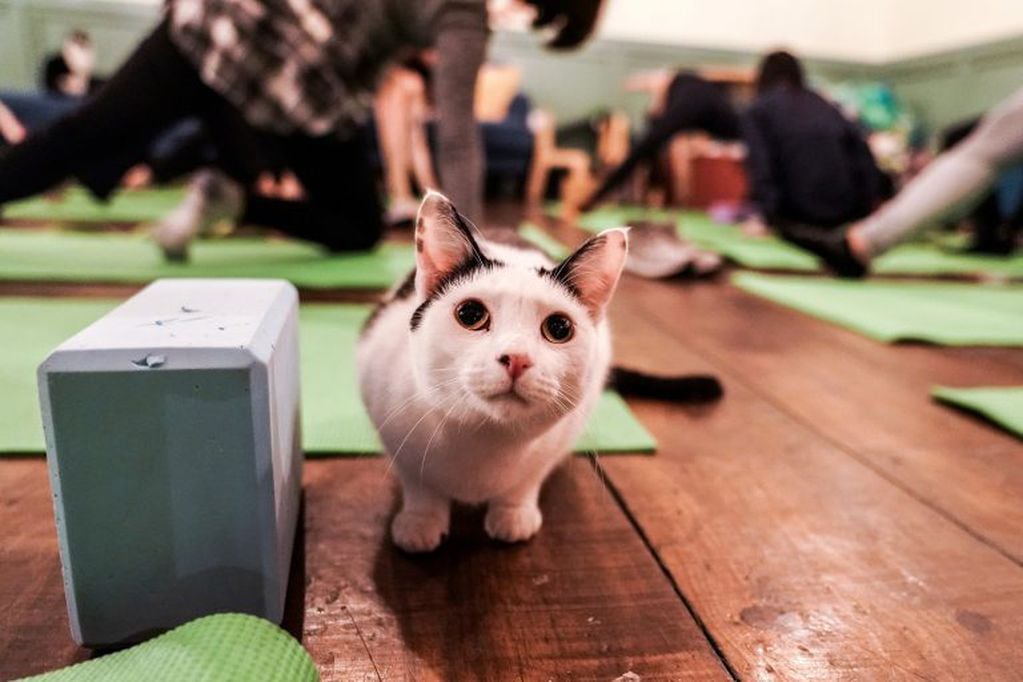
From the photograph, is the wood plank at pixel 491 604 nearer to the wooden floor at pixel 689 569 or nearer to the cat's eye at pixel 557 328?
the wooden floor at pixel 689 569

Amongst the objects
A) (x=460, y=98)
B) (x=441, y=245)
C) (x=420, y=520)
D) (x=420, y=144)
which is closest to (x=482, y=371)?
(x=441, y=245)

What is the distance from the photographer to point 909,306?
84.4 inches

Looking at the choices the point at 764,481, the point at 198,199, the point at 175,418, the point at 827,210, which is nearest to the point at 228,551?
the point at 175,418

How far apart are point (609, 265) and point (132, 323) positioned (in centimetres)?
43

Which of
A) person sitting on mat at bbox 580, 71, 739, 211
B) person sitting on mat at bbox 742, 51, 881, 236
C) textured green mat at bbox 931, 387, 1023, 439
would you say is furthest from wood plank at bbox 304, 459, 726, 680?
person sitting on mat at bbox 580, 71, 739, 211

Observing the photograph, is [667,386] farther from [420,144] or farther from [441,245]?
[420,144]

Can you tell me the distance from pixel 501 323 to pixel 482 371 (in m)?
0.06

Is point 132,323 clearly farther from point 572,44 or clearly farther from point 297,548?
point 572,44

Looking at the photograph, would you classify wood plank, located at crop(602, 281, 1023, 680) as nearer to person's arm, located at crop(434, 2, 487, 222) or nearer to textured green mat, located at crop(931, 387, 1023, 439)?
textured green mat, located at crop(931, 387, 1023, 439)

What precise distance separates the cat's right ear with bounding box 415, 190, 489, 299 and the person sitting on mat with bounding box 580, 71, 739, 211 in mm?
3274

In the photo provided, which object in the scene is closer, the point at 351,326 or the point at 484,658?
the point at 484,658

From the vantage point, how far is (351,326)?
162cm

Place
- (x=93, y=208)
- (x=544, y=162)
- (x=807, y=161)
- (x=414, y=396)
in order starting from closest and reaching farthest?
(x=414, y=396)
(x=807, y=161)
(x=93, y=208)
(x=544, y=162)

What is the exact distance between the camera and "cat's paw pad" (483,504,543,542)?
817 millimetres
